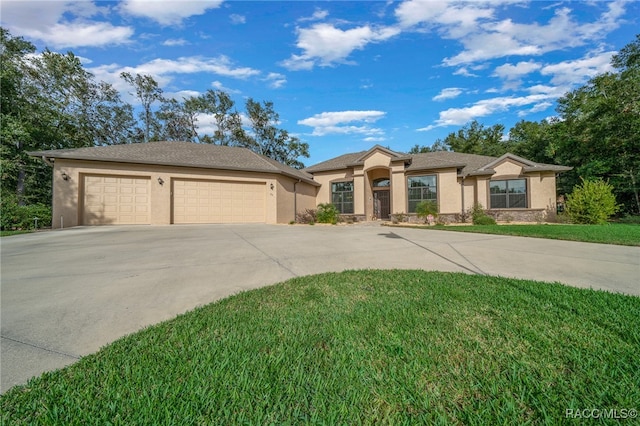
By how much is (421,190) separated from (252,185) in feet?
34.7

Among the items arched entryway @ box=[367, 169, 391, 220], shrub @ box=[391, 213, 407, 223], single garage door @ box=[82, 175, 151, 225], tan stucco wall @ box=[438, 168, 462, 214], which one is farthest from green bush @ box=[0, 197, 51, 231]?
tan stucco wall @ box=[438, 168, 462, 214]

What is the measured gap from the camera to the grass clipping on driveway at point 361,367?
1384 millimetres

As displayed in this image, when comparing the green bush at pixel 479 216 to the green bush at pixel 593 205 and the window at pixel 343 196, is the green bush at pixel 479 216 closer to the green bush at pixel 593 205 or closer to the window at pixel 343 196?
the green bush at pixel 593 205

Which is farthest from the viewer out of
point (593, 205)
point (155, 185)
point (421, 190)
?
point (421, 190)

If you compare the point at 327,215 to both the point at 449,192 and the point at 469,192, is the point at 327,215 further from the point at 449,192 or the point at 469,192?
the point at 469,192

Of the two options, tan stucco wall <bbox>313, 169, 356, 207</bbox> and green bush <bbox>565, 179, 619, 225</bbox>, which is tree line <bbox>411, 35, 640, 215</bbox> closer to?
green bush <bbox>565, 179, 619, 225</bbox>

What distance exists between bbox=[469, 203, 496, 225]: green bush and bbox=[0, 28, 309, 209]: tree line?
73.3 ft

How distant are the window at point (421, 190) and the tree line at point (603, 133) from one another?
11103mm

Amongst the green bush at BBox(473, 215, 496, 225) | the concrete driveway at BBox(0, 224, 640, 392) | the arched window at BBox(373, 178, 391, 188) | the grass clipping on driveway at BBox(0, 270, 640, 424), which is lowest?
the grass clipping on driveway at BBox(0, 270, 640, 424)

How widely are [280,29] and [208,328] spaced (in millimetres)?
12107

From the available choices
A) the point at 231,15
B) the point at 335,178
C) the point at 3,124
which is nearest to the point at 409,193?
the point at 335,178

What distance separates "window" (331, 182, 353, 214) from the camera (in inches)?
710

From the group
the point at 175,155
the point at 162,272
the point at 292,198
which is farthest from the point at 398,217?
the point at 162,272

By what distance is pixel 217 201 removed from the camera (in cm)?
1421
